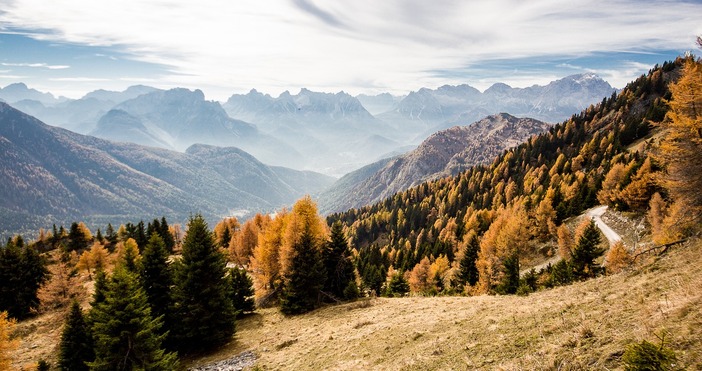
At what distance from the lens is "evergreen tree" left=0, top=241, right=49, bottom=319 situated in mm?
58281

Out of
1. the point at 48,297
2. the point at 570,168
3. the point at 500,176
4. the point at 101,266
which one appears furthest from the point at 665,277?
the point at 500,176

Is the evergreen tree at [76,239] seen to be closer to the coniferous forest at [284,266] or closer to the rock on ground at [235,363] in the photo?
the coniferous forest at [284,266]

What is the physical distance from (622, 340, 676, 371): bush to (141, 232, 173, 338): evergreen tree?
3944 centimetres

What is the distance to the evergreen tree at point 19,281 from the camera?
58.3 metres

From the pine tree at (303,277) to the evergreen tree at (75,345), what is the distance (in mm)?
19768

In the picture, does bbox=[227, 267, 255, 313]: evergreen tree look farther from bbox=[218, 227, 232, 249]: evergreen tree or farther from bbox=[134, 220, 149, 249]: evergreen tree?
bbox=[134, 220, 149, 249]: evergreen tree

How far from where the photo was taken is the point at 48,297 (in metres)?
53.7

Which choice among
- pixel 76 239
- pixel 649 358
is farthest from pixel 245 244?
pixel 649 358

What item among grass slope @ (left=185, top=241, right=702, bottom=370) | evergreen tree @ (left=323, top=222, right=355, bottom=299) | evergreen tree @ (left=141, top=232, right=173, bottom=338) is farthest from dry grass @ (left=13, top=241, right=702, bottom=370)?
evergreen tree @ (left=323, top=222, right=355, bottom=299)

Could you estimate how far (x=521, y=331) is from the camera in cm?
1627

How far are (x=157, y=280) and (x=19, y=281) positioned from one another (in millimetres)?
45857

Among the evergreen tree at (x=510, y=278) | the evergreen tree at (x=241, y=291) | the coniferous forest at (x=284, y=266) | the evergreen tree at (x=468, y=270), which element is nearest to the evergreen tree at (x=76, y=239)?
the coniferous forest at (x=284, y=266)

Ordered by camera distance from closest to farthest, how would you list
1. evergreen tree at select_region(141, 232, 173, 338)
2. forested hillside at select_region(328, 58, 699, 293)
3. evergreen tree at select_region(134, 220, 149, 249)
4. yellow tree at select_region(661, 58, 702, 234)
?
yellow tree at select_region(661, 58, 702, 234) → evergreen tree at select_region(141, 232, 173, 338) → forested hillside at select_region(328, 58, 699, 293) → evergreen tree at select_region(134, 220, 149, 249)

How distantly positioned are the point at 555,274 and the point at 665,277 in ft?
111
